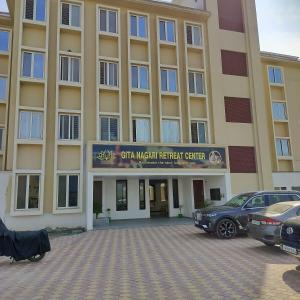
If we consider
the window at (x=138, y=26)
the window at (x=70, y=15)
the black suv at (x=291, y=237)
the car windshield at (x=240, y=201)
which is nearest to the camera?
the black suv at (x=291, y=237)

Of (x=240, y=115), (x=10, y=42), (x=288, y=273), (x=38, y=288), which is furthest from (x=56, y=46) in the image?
(x=288, y=273)

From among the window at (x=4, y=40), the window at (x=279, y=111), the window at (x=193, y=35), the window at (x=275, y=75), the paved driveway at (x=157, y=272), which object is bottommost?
the paved driveway at (x=157, y=272)

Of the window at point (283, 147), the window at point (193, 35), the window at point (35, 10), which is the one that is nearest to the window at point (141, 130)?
the window at point (193, 35)

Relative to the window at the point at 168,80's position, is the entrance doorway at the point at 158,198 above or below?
below

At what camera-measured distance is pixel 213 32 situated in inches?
812

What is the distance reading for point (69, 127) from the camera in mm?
17094

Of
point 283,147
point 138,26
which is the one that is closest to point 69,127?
point 138,26

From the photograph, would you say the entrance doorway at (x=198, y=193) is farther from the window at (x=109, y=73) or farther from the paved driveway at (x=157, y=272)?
the window at (x=109, y=73)

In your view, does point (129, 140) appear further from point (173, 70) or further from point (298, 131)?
point (298, 131)

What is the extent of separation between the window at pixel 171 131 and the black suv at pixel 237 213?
304 inches

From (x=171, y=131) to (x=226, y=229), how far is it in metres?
8.86

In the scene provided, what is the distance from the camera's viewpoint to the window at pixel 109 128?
57.8 feet

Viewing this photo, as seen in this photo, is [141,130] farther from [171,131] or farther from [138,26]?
[138,26]

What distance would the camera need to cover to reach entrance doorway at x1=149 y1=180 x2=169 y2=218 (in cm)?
2017
